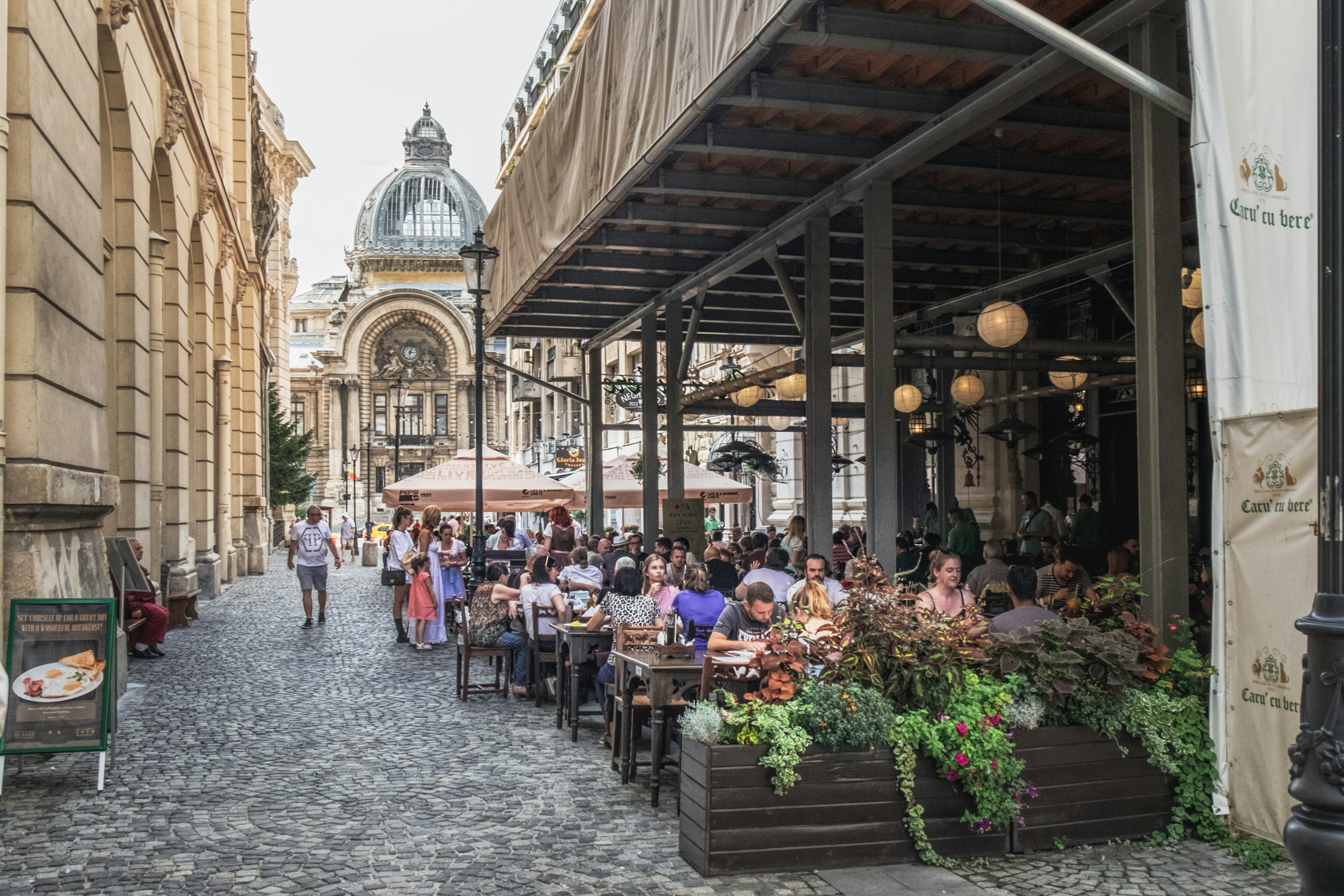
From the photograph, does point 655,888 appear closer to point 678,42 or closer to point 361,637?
point 678,42

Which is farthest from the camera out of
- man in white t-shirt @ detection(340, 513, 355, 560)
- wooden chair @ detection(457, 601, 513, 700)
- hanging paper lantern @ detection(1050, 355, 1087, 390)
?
man in white t-shirt @ detection(340, 513, 355, 560)

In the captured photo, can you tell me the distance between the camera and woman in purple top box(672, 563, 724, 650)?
9250 mm

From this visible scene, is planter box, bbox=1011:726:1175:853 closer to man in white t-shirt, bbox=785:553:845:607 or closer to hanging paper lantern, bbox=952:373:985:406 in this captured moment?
man in white t-shirt, bbox=785:553:845:607

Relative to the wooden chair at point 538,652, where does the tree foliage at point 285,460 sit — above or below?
above

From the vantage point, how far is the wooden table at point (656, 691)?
716 centimetres

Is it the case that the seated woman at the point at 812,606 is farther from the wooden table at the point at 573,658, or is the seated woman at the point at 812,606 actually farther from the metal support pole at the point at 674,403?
the metal support pole at the point at 674,403

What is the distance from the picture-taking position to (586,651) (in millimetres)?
9539

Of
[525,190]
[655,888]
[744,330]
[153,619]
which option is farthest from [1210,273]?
[744,330]

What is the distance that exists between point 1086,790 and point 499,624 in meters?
6.57

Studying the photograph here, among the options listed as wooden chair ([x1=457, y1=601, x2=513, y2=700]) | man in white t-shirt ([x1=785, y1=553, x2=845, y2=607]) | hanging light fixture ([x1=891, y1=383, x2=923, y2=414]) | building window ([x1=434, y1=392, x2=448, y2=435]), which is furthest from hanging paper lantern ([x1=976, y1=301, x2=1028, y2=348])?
building window ([x1=434, y1=392, x2=448, y2=435])

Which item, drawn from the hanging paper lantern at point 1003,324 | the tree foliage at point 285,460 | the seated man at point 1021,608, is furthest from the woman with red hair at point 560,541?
the tree foliage at point 285,460

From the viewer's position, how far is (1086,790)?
6.04 meters

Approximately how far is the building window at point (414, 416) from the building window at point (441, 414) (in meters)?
1.01

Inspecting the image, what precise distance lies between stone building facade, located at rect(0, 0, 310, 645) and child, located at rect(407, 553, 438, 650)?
141 inches
